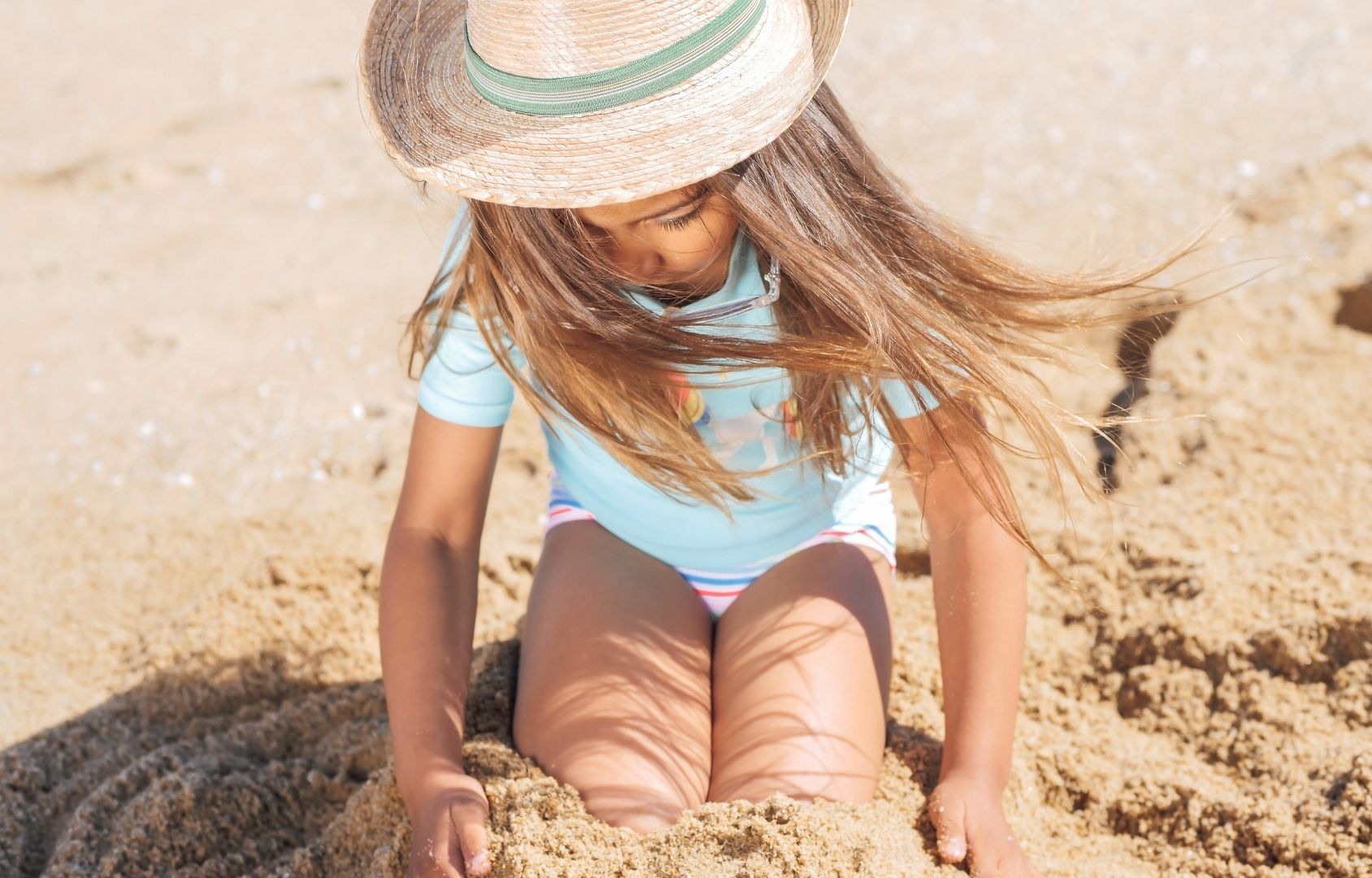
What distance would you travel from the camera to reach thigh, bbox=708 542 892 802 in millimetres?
1612

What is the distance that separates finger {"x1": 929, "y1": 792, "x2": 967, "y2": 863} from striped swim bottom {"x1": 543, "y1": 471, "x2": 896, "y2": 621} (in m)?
0.40

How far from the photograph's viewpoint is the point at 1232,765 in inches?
69.6

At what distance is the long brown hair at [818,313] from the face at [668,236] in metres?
0.02

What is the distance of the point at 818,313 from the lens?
59.0 inches

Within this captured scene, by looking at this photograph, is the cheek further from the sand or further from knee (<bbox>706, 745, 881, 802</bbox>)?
knee (<bbox>706, 745, 881, 802</bbox>)

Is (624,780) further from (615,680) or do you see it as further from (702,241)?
(702,241)

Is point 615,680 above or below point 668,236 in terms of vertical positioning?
below

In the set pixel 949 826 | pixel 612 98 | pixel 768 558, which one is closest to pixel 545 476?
pixel 768 558

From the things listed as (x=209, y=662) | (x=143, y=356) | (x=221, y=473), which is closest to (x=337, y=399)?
(x=221, y=473)

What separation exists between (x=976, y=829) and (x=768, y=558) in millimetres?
478

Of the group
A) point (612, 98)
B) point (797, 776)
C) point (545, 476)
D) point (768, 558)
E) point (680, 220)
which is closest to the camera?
point (612, 98)

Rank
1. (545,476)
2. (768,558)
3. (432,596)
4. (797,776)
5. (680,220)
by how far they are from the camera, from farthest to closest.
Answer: (545,476), (768,558), (432,596), (797,776), (680,220)

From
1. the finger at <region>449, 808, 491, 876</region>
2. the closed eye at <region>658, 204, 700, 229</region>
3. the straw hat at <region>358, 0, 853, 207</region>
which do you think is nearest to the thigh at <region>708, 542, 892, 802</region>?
the finger at <region>449, 808, 491, 876</region>

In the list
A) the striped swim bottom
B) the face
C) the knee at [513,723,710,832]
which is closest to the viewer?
the face
